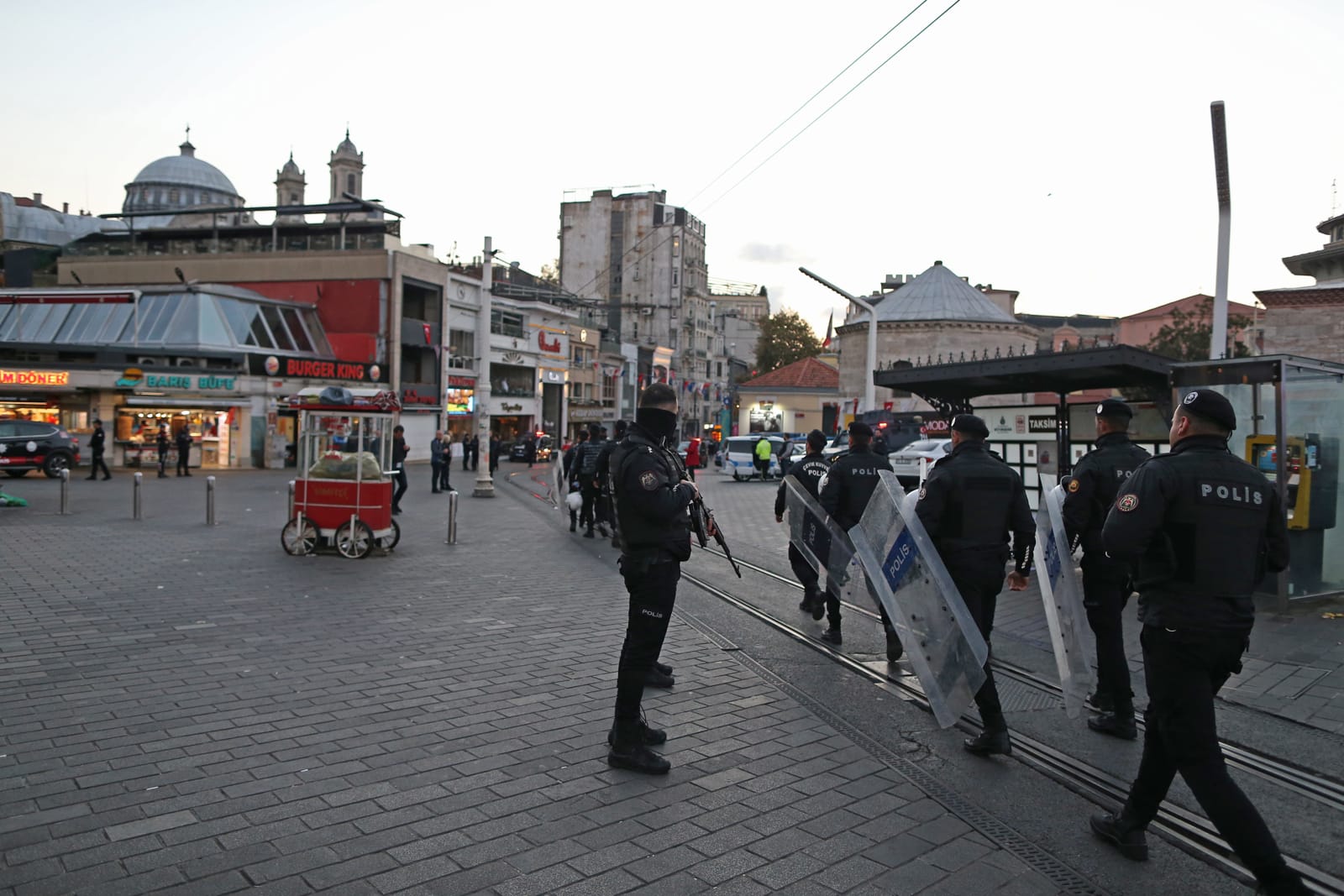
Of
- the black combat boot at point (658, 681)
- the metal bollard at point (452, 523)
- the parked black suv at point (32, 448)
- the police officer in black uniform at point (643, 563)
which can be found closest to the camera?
the police officer in black uniform at point (643, 563)

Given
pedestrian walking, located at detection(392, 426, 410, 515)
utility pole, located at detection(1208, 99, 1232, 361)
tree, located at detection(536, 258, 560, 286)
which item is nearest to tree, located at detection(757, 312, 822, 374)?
tree, located at detection(536, 258, 560, 286)

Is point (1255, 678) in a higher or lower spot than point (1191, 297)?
lower

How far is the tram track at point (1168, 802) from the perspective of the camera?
3984 millimetres

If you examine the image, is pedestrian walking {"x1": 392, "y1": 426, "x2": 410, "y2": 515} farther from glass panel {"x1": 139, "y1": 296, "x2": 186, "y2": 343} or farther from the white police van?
glass panel {"x1": 139, "y1": 296, "x2": 186, "y2": 343}

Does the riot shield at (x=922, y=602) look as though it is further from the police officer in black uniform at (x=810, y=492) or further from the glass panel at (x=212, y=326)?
the glass panel at (x=212, y=326)

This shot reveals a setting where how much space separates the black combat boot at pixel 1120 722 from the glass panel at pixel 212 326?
121ft

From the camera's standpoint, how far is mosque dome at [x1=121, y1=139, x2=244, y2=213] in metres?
93.2

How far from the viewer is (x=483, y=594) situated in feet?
32.7

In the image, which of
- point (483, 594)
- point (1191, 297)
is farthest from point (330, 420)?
point (1191, 297)

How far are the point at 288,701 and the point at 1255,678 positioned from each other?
6.82 m

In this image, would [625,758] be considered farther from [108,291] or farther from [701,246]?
[701,246]

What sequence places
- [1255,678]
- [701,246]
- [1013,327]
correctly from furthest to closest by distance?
[701,246]
[1013,327]
[1255,678]

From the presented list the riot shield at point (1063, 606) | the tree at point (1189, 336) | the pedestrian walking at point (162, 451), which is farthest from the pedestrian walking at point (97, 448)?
the tree at point (1189, 336)

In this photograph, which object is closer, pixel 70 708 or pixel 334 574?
pixel 70 708
